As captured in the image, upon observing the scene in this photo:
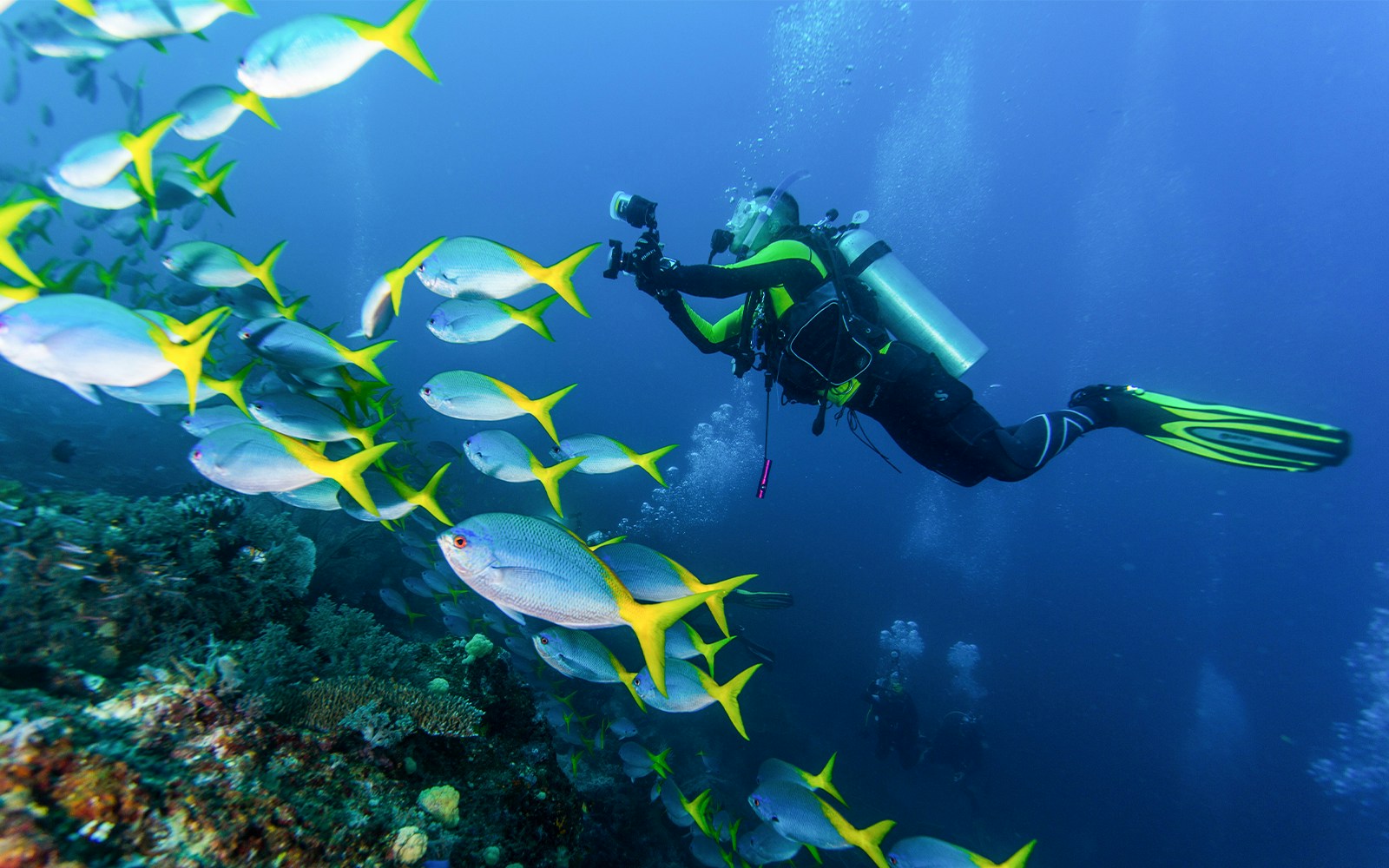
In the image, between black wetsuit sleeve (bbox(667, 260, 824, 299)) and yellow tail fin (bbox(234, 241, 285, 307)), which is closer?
yellow tail fin (bbox(234, 241, 285, 307))

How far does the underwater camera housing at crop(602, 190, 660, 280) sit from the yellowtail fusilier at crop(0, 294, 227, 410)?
2.39m

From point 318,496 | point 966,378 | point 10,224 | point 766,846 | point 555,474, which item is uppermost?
point 966,378

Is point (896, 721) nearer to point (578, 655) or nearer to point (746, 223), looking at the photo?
point (578, 655)

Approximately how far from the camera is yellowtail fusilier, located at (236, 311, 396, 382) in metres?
2.72

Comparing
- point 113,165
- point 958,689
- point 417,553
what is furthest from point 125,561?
point 958,689

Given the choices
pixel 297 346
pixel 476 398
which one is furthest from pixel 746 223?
pixel 297 346

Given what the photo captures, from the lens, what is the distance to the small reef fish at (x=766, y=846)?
16.1ft

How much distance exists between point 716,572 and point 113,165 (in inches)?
596

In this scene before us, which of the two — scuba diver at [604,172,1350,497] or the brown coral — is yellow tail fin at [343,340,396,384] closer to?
the brown coral

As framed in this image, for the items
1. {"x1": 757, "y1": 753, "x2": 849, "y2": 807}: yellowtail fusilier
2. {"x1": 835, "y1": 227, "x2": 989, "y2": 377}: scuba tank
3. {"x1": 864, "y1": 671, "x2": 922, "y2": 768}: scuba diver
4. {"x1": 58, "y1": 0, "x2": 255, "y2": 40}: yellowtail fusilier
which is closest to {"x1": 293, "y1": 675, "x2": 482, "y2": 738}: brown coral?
{"x1": 757, "y1": 753, "x2": 849, "y2": 807}: yellowtail fusilier

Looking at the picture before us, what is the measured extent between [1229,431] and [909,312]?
3197 mm

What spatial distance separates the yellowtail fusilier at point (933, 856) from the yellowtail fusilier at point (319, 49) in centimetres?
561

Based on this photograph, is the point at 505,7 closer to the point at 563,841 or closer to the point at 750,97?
the point at 750,97

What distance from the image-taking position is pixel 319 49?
8.35 feet
